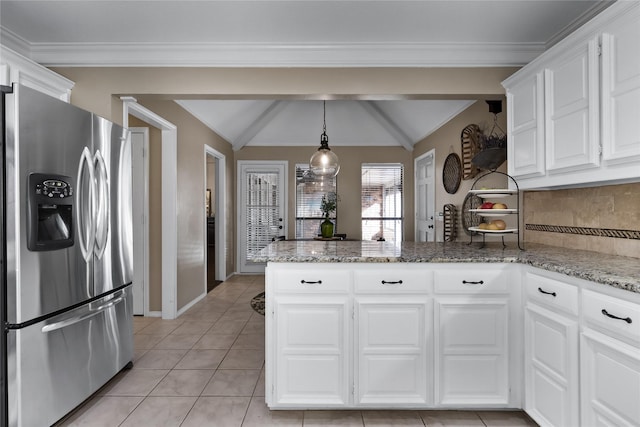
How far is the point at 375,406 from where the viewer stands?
6.50 feet

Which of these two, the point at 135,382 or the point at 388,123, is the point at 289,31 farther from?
the point at 388,123

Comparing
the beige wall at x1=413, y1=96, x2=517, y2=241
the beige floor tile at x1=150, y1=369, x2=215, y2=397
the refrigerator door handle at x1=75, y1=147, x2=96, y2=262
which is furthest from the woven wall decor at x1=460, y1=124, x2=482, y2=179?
the refrigerator door handle at x1=75, y1=147, x2=96, y2=262

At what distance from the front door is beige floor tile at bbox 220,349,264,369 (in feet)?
11.2

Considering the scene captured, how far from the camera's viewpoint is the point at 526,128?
2303mm

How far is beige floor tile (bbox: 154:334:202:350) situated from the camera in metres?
3.04

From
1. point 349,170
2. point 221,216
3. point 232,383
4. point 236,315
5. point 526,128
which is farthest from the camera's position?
point 349,170

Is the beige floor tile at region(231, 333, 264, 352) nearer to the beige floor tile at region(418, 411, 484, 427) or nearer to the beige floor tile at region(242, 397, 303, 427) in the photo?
the beige floor tile at region(242, 397, 303, 427)

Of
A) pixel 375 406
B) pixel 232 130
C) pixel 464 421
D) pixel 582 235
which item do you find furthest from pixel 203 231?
pixel 582 235

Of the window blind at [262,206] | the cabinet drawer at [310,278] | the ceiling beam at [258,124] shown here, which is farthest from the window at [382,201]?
the cabinet drawer at [310,278]

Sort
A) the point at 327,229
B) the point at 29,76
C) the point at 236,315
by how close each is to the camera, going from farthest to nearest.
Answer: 1. the point at 327,229
2. the point at 236,315
3. the point at 29,76

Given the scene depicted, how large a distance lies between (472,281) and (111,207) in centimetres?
226

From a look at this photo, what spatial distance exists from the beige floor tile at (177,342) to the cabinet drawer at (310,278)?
5.20ft

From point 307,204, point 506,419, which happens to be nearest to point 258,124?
point 307,204

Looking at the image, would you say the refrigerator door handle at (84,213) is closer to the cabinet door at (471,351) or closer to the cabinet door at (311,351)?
the cabinet door at (311,351)
